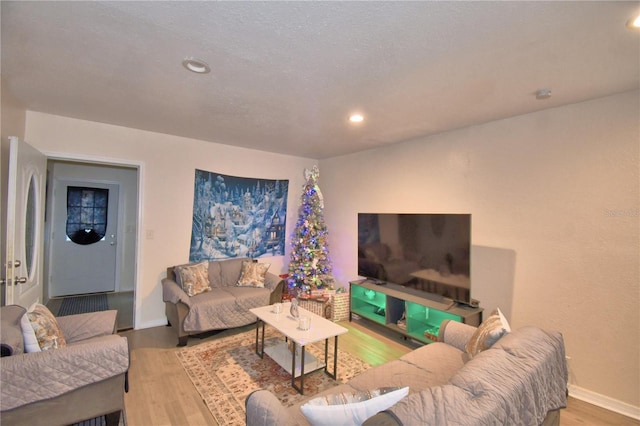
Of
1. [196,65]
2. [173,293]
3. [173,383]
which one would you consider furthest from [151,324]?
[196,65]

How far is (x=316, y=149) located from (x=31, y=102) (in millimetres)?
3320

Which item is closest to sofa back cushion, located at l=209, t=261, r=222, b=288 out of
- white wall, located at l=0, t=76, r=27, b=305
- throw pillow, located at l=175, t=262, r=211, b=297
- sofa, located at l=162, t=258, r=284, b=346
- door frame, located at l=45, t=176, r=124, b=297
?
sofa, located at l=162, t=258, r=284, b=346

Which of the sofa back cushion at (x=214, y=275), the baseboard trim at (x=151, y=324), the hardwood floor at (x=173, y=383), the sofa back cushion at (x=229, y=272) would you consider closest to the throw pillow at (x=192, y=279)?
the sofa back cushion at (x=214, y=275)

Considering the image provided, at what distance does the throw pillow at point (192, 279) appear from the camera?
12.0 ft

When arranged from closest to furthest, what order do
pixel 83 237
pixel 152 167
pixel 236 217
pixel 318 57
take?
pixel 318 57
pixel 152 167
pixel 236 217
pixel 83 237

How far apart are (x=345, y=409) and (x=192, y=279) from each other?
9.96 feet

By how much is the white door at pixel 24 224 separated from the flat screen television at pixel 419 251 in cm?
370

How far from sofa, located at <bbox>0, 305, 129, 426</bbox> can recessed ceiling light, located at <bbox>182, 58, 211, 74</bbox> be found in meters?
1.94

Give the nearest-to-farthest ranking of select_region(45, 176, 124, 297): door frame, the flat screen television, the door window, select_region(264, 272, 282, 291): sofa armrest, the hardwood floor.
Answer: the hardwood floor, the flat screen television, select_region(264, 272, 282, 291): sofa armrest, select_region(45, 176, 124, 297): door frame, the door window

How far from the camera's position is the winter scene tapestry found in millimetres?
4289

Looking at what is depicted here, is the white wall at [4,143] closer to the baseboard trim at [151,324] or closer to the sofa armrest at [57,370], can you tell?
the sofa armrest at [57,370]

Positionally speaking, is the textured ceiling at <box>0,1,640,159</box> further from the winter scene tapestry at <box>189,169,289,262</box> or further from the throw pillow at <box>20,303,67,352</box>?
A: the throw pillow at <box>20,303,67,352</box>

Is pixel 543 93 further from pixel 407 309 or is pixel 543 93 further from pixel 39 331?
pixel 39 331

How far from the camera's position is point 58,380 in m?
1.72
